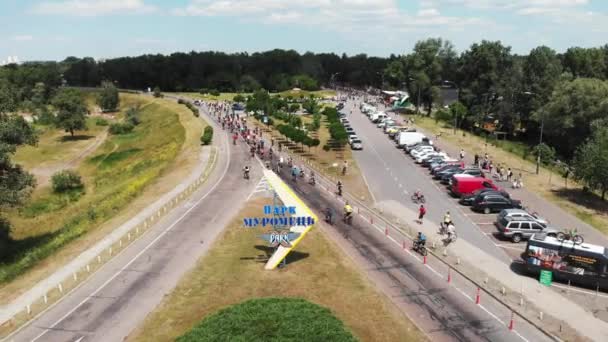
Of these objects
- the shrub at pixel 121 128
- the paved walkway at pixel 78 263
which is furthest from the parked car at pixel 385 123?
the shrub at pixel 121 128

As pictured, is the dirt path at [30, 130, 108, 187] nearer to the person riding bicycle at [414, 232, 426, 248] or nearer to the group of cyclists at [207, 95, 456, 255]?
the group of cyclists at [207, 95, 456, 255]

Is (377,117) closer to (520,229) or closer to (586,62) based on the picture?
(586,62)

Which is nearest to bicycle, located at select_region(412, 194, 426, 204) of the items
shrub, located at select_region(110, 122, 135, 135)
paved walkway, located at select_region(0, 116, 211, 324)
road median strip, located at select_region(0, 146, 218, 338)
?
road median strip, located at select_region(0, 146, 218, 338)

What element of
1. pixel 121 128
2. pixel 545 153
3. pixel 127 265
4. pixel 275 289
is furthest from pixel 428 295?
pixel 121 128

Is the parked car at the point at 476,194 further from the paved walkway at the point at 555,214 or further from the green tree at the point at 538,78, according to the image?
the green tree at the point at 538,78

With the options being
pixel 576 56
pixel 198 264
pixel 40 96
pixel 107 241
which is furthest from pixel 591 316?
pixel 40 96

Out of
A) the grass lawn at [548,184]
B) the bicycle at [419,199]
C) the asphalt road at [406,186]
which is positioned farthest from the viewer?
the bicycle at [419,199]
